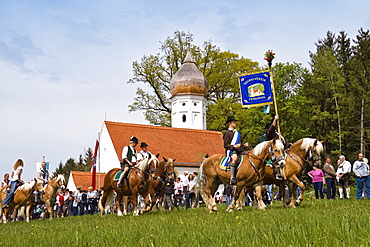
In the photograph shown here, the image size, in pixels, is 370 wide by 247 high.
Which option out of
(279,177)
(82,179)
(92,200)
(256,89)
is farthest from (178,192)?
(82,179)

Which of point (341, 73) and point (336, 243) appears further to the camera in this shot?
point (341, 73)

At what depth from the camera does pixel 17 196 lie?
18094 mm

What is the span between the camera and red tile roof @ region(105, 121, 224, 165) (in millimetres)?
48438

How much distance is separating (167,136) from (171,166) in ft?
113

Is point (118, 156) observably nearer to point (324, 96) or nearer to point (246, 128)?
point (246, 128)

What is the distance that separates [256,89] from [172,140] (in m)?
27.9

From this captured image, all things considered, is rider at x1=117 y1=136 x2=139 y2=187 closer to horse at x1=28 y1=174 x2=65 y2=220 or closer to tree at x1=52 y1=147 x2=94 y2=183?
horse at x1=28 y1=174 x2=65 y2=220

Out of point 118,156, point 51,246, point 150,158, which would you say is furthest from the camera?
point 118,156

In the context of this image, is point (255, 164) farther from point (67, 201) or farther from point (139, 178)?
point (67, 201)

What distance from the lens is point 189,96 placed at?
191ft

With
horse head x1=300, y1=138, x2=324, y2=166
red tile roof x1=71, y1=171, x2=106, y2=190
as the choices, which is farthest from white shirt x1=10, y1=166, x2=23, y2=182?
red tile roof x1=71, y1=171, x2=106, y2=190

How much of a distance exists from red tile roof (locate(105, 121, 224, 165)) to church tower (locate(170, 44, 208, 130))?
452cm

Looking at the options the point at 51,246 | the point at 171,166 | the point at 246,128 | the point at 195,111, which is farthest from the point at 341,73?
the point at 51,246

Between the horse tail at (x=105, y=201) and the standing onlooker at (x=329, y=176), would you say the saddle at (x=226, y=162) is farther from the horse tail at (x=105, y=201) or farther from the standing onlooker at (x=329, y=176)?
the standing onlooker at (x=329, y=176)
